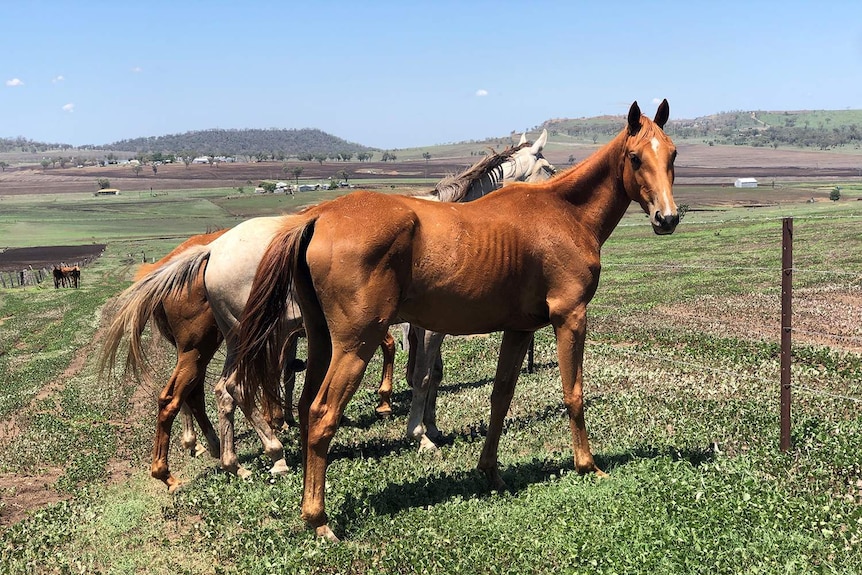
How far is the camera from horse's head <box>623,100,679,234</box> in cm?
644

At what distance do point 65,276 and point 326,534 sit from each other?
47729 millimetres

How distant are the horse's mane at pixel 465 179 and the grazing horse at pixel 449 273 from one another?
98.8 inches

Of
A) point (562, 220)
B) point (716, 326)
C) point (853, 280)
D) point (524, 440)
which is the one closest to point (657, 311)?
point (716, 326)

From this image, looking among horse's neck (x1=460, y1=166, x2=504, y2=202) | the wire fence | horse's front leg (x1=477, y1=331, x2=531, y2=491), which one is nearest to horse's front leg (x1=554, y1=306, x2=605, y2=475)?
horse's front leg (x1=477, y1=331, x2=531, y2=491)

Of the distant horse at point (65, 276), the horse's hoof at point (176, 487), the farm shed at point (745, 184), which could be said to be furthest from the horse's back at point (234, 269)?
the farm shed at point (745, 184)

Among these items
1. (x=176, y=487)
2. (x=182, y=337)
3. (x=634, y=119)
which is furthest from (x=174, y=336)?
(x=634, y=119)

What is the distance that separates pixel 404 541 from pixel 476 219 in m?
2.74

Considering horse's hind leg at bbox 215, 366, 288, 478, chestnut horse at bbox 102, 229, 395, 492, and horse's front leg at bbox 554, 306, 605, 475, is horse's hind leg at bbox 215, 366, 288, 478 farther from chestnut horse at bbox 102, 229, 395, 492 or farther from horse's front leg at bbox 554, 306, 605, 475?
horse's front leg at bbox 554, 306, 605, 475

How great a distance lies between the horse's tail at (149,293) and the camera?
326 inches

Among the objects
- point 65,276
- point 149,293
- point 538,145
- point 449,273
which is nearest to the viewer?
point 449,273

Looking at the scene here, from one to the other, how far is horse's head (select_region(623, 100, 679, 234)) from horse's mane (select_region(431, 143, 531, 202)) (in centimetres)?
309

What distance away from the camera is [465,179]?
9.77 meters

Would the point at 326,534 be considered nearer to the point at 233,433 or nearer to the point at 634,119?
the point at 233,433

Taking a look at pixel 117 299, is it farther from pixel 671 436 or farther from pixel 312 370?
pixel 671 436
